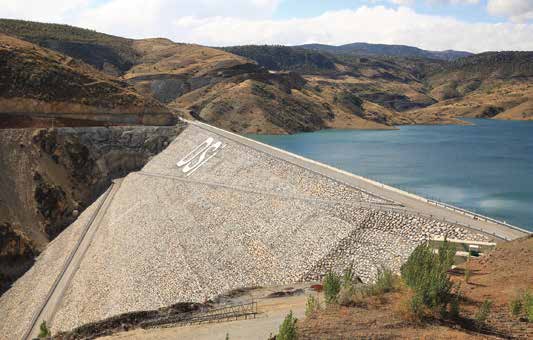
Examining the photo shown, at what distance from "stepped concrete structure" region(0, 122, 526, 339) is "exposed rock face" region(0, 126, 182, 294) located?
296 cm

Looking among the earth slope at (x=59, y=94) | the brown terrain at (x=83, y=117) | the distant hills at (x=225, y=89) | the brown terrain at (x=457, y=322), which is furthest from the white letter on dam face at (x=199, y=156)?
the brown terrain at (x=457, y=322)

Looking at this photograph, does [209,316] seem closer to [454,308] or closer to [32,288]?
[454,308]

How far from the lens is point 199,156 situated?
61125 millimetres

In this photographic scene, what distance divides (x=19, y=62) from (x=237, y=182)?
4325cm

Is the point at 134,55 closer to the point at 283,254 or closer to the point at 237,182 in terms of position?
the point at 237,182

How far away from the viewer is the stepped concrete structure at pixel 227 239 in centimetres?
3170

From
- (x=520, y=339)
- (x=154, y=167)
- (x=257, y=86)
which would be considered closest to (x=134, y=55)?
(x=257, y=86)

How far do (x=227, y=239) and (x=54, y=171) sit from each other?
31.4m

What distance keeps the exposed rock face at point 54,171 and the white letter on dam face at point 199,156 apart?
10.3 metres

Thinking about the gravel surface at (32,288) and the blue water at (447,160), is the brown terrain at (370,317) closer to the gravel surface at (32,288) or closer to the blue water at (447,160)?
the gravel surface at (32,288)

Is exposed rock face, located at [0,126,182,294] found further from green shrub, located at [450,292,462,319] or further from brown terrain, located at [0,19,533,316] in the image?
green shrub, located at [450,292,462,319]

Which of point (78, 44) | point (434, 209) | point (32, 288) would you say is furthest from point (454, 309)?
point (78, 44)

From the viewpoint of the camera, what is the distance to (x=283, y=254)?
33.7m

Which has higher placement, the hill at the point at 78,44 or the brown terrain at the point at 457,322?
the hill at the point at 78,44
